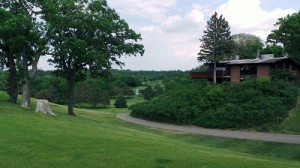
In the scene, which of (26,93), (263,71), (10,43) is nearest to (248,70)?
(263,71)

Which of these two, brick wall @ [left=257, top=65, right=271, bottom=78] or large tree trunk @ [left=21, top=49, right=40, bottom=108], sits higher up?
brick wall @ [left=257, top=65, right=271, bottom=78]

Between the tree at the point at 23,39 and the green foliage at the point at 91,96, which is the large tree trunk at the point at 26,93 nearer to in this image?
the tree at the point at 23,39

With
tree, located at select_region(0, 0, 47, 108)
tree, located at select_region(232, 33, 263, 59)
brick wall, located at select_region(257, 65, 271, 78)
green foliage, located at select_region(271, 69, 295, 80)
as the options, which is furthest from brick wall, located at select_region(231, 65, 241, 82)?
tree, located at select_region(0, 0, 47, 108)

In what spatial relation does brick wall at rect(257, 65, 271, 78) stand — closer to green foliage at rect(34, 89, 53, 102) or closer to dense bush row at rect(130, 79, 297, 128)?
dense bush row at rect(130, 79, 297, 128)

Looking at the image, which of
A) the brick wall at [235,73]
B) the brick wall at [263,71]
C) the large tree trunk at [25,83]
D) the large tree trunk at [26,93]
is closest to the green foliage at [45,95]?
the brick wall at [235,73]

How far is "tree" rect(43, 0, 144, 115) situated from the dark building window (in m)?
20.9

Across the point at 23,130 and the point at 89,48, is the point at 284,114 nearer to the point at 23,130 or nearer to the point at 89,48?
the point at 89,48

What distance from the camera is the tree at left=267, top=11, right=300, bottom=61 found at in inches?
1992

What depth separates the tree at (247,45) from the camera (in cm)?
7950

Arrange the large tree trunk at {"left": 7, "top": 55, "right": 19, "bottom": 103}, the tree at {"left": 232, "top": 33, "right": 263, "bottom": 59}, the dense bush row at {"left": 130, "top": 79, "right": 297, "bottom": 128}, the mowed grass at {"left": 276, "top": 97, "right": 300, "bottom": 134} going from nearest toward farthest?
the mowed grass at {"left": 276, "top": 97, "right": 300, "bottom": 134}, the dense bush row at {"left": 130, "top": 79, "right": 297, "bottom": 128}, the large tree trunk at {"left": 7, "top": 55, "right": 19, "bottom": 103}, the tree at {"left": 232, "top": 33, "right": 263, "bottom": 59}

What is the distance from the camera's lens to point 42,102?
92.8 ft

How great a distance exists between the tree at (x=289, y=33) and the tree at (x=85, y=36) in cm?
2138

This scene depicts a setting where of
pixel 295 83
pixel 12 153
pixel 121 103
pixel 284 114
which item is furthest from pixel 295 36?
pixel 121 103

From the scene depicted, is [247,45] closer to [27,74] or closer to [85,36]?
[85,36]
